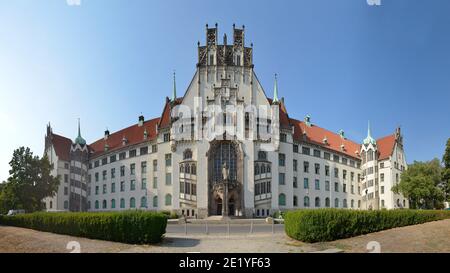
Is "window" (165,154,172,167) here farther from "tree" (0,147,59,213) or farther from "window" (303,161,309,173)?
"window" (303,161,309,173)

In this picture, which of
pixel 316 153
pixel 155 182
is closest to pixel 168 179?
pixel 155 182

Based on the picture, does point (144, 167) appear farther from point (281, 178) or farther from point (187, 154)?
point (281, 178)

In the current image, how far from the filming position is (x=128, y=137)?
82.8 m

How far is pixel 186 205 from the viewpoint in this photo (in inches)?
2581

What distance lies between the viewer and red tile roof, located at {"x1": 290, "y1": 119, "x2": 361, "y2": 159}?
79000 mm

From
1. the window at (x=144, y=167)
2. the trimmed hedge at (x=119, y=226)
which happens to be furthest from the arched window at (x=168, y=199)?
the trimmed hedge at (x=119, y=226)

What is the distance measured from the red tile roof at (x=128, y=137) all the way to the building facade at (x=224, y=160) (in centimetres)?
35

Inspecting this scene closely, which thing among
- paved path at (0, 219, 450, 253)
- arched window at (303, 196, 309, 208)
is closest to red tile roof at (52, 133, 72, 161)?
arched window at (303, 196, 309, 208)

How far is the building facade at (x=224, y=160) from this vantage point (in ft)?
215

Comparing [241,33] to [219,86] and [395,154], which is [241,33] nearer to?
[219,86]

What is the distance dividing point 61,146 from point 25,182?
26.8m

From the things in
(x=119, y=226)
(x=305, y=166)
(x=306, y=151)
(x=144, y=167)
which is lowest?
(x=119, y=226)

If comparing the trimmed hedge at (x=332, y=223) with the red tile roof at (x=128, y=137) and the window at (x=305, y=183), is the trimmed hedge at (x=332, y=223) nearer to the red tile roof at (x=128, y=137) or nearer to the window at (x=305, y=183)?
the window at (x=305, y=183)
